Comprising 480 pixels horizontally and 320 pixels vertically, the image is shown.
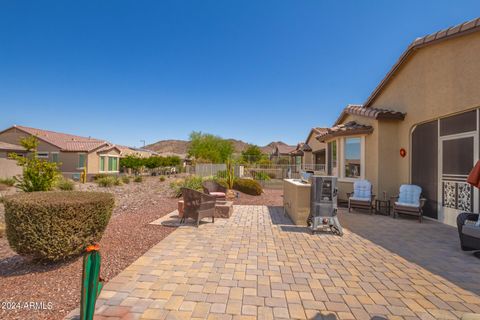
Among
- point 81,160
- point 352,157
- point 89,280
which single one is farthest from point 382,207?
Answer: point 81,160

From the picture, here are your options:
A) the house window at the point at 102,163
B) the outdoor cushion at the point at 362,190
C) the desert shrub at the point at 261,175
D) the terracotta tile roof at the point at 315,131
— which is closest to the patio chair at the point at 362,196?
the outdoor cushion at the point at 362,190

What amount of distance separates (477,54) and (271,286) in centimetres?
787

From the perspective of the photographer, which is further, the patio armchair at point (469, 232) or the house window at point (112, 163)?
the house window at point (112, 163)

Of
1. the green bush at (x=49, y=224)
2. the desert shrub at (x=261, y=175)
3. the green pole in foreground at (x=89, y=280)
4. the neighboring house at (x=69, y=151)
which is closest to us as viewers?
the green pole in foreground at (x=89, y=280)

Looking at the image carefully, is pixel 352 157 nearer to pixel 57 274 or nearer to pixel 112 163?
pixel 57 274

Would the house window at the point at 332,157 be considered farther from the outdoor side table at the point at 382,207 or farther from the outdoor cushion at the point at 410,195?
the outdoor cushion at the point at 410,195

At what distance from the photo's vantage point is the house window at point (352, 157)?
9.98m

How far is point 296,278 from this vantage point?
143 inches

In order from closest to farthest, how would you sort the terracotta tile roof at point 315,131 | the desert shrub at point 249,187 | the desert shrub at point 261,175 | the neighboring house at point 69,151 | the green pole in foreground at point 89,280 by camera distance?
the green pole in foreground at point 89,280 → the desert shrub at point 249,187 → the desert shrub at point 261,175 → the terracotta tile roof at point 315,131 → the neighboring house at point 69,151

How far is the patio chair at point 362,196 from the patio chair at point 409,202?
78 centimetres

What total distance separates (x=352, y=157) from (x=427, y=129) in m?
2.81

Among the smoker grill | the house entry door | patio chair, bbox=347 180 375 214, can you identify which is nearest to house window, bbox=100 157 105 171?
Result: patio chair, bbox=347 180 375 214

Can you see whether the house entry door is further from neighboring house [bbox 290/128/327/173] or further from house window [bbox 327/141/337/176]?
neighboring house [bbox 290/128/327/173]

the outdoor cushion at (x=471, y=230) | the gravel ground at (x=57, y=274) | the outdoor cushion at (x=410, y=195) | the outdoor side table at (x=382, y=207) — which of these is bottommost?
the gravel ground at (x=57, y=274)
